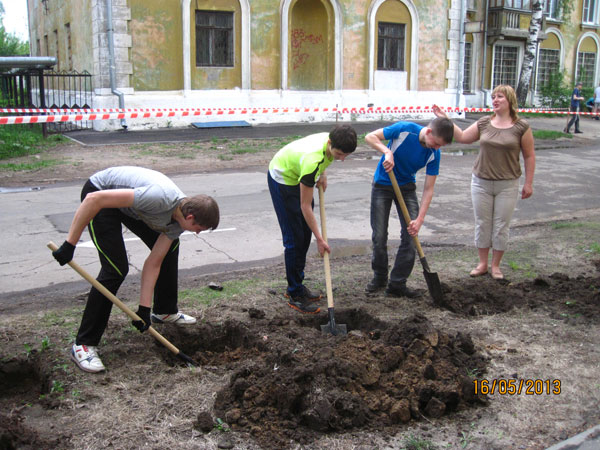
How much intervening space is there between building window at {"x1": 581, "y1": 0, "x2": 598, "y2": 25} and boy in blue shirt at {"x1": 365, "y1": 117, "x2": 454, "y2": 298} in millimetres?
32765

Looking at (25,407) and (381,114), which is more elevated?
(381,114)

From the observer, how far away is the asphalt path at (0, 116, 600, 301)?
261 inches

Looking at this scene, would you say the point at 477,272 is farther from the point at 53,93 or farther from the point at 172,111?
the point at 53,93

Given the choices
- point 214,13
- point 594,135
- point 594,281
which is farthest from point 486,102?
point 594,281

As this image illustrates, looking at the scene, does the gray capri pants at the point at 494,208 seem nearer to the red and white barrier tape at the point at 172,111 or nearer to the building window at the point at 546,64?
the red and white barrier tape at the point at 172,111

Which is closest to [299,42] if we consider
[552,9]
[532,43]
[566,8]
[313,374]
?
[532,43]

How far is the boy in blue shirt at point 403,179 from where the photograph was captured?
506 centimetres

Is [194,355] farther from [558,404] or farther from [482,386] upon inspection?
[558,404]

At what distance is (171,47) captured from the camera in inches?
744

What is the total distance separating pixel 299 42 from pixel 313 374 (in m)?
19.9

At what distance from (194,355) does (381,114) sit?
19.1 metres

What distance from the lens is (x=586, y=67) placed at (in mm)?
33688

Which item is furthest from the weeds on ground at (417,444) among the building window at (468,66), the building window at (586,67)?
the building window at (586,67)
